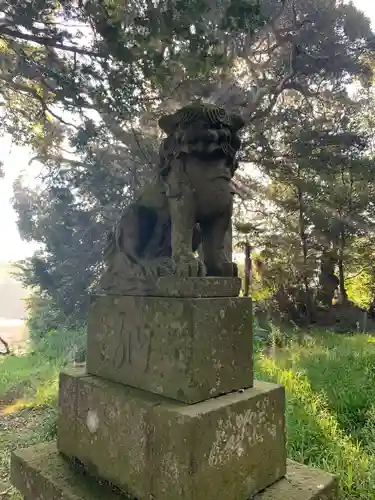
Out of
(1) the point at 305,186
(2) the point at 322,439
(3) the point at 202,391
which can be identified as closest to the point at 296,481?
(3) the point at 202,391

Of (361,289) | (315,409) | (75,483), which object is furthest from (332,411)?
(361,289)

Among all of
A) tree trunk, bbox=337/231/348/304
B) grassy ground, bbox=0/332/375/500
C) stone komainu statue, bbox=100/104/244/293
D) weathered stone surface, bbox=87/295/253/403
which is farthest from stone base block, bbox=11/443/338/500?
tree trunk, bbox=337/231/348/304

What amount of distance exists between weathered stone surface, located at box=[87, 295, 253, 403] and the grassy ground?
1447mm

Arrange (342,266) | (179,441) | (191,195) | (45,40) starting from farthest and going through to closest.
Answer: (342,266) → (45,40) → (191,195) → (179,441)

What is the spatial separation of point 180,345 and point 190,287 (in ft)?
0.85

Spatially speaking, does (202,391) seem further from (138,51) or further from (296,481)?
(138,51)

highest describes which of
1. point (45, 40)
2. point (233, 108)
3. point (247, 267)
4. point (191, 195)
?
point (233, 108)

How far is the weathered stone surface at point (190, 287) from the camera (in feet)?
5.76

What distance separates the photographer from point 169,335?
1739 millimetres

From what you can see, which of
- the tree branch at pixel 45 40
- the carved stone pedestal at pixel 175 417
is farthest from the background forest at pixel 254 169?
the carved stone pedestal at pixel 175 417

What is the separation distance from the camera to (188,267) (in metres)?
1.80

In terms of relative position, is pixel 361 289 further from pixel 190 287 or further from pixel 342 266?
pixel 190 287

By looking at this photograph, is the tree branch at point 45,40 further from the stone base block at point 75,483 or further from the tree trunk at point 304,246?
the tree trunk at point 304,246

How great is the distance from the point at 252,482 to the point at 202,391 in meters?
0.48
